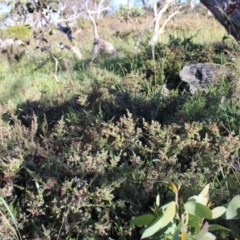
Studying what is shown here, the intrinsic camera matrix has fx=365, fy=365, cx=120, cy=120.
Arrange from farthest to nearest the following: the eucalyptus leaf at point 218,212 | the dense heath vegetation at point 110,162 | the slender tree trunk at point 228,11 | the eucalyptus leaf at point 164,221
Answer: the slender tree trunk at point 228,11 < the dense heath vegetation at point 110,162 < the eucalyptus leaf at point 218,212 < the eucalyptus leaf at point 164,221

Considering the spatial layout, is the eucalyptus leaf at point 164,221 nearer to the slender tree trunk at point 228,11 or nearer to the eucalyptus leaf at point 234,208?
the eucalyptus leaf at point 234,208

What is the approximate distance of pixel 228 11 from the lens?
10.4 ft

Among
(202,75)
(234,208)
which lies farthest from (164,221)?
(202,75)

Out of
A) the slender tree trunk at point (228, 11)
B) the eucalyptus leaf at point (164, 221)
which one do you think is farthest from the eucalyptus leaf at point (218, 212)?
the slender tree trunk at point (228, 11)

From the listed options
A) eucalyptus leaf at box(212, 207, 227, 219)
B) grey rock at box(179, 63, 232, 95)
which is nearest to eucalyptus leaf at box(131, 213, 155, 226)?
eucalyptus leaf at box(212, 207, 227, 219)

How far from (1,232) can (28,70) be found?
5.00 m

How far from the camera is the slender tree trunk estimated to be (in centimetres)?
312

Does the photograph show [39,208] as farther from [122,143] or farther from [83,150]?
[122,143]

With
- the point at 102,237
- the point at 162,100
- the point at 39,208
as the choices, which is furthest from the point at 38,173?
the point at 162,100

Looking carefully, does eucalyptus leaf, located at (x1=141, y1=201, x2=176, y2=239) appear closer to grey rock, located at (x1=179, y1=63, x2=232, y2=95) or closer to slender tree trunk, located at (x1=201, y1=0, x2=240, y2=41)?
slender tree trunk, located at (x1=201, y1=0, x2=240, y2=41)

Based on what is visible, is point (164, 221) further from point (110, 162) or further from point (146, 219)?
point (110, 162)

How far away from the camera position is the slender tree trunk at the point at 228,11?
→ 3115mm

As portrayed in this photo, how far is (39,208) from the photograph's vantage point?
2.03 m

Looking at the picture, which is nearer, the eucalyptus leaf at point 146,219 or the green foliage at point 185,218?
the green foliage at point 185,218
